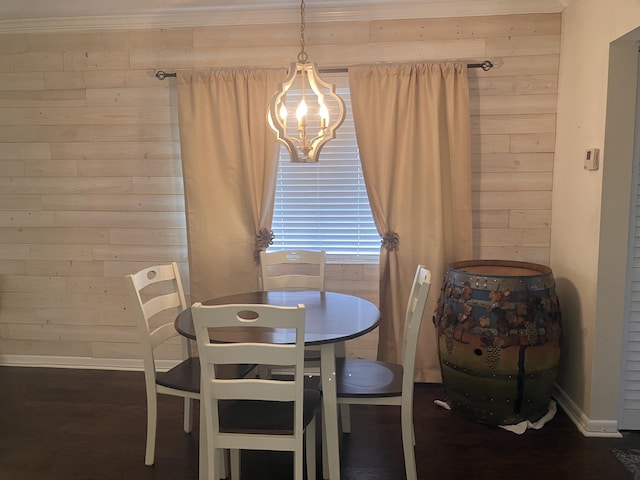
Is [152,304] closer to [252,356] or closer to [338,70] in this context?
[252,356]

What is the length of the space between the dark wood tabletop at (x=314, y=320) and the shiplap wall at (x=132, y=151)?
2.45ft

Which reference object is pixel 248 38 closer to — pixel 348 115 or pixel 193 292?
pixel 348 115

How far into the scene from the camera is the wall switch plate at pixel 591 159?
251 centimetres

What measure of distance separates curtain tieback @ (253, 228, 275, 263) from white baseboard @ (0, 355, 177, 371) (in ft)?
3.23

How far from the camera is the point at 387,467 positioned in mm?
2357

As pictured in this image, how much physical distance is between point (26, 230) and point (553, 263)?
3410 millimetres

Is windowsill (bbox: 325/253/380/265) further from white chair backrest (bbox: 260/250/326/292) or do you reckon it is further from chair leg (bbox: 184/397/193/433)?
chair leg (bbox: 184/397/193/433)

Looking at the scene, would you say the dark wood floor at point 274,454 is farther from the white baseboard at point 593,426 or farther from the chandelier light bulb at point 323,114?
the chandelier light bulb at point 323,114

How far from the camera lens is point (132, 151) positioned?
3.39m

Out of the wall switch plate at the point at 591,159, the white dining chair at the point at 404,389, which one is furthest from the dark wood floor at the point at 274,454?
the wall switch plate at the point at 591,159

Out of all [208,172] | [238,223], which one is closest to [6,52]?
[208,172]

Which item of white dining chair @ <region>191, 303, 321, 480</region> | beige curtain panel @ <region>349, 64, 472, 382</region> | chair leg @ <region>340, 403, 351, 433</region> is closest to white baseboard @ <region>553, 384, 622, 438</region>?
beige curtain panel @ <region>349, 64, 472, 382</region>

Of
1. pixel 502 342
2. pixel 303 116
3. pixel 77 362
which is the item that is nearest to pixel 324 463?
pixel 502 342

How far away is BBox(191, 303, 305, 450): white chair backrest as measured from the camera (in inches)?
70.2
